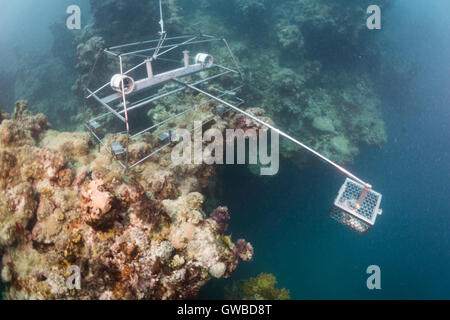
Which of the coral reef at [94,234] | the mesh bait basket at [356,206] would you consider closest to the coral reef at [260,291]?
the coral reef at [94,234]

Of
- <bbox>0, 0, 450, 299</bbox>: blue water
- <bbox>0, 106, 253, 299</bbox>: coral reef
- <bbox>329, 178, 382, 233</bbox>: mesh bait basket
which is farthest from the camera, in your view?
<bbox>0, 0, 450, 299</bbox>: blue water

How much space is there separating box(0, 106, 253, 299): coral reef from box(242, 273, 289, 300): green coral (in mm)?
4248

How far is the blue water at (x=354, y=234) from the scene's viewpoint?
10602 mm

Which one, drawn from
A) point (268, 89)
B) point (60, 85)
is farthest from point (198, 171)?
point (60, 85)

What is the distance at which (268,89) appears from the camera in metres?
14.0

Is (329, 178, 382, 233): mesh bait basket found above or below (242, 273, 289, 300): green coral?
above

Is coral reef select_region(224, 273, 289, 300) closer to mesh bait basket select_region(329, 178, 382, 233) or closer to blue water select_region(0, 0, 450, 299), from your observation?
blue water select_region(0, 0, 450, 299)

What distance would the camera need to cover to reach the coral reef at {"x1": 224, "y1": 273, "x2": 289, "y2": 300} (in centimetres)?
797

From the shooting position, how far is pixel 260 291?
811cm

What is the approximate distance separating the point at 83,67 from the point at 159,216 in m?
13.0

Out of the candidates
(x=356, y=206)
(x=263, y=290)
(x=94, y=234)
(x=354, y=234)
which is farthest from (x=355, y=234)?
(x=94, y=234)

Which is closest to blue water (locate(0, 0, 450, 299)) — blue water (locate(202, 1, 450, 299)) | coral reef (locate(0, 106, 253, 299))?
blue water (locate(202, 1, 450, 299))

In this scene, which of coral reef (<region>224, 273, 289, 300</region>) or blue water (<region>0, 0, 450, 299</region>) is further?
blue water (<region>0, 0, 450, 299</region>)

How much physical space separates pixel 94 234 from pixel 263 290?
6589mm
